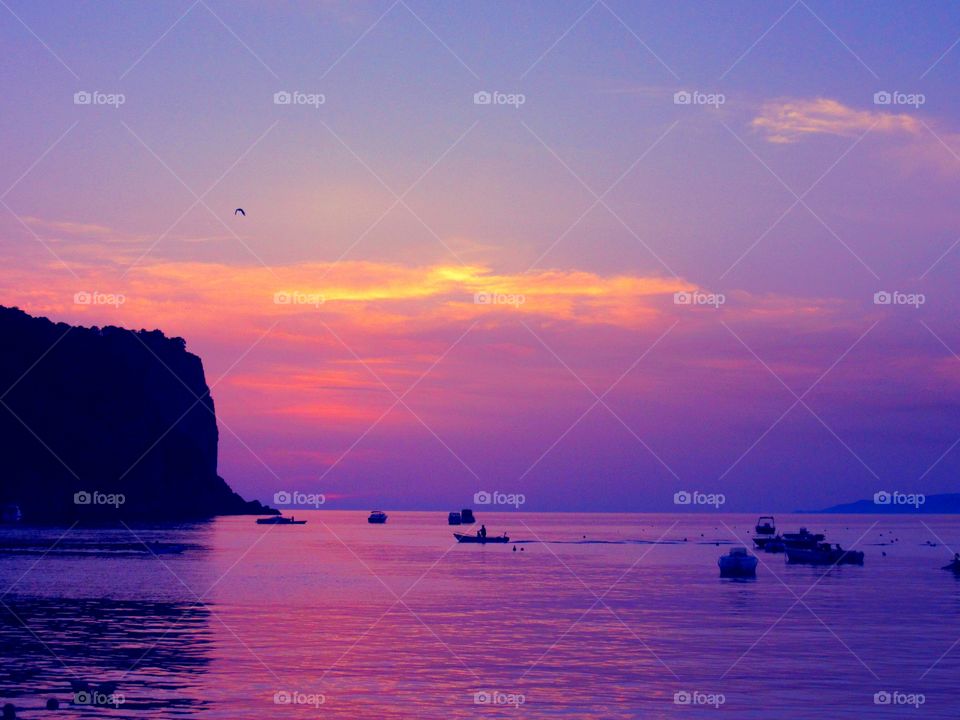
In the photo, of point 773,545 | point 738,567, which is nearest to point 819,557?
point 773,545

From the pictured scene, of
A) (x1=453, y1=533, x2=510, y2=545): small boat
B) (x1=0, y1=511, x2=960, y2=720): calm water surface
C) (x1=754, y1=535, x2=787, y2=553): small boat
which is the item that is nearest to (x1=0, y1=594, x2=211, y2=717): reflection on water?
(x1=0, y1=511, x2=960, y2=720): calm water surface

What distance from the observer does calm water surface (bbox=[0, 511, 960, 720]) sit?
3619 cm

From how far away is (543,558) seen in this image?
130 meters

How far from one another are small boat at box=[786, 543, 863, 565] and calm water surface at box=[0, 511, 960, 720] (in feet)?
74.4

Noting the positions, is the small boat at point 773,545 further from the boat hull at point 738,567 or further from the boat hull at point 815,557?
the boat hull at point 738,567

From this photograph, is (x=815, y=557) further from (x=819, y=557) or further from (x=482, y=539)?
(x=482, y=539)

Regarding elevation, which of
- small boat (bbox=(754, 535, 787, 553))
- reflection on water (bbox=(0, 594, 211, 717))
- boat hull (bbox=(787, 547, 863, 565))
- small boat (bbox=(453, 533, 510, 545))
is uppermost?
small boat (bbox=(453, 533, 510, 545))

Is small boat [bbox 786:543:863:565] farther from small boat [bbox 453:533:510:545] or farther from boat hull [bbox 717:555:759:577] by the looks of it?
small boat [bbox 453:533:510:545]

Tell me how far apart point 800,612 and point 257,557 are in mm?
66583

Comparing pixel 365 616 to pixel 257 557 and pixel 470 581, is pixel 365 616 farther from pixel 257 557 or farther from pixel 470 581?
pixel 257 557

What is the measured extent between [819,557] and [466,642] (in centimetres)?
8129

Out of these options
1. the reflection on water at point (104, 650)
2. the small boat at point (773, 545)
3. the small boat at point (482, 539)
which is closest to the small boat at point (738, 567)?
the small boat at point (773, 545)

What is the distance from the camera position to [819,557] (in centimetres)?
12219

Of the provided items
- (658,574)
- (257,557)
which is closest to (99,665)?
(658,574)
